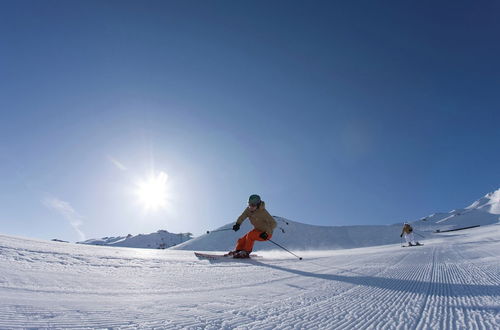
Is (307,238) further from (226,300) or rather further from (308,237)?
(226,300)

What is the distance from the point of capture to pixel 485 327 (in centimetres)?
169

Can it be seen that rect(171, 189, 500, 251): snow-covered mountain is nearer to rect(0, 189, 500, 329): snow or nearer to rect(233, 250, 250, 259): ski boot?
rect(233, 250, 250, 259): ski boot

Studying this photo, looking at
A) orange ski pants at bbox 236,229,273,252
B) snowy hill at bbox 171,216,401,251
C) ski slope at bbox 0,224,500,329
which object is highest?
Answer: snowy hill at bbox 171,216,401,251

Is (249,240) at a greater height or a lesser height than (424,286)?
greater

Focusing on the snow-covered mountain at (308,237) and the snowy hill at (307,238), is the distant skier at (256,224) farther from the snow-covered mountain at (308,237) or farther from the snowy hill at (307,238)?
the snowy hill at (307,238)

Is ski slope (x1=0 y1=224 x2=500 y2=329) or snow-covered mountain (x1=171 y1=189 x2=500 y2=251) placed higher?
snow-covered mountain (x1=171 y1=189 x2=500 y2=251)

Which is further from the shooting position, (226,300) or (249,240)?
(249,240)

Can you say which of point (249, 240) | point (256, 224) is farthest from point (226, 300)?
point (256, 224)

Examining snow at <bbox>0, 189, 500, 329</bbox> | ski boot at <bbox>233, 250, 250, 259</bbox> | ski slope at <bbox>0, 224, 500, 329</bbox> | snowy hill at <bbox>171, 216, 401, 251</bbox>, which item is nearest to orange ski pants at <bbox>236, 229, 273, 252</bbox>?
ski boot at <bbox>233, 250, 250, 259</bbox>

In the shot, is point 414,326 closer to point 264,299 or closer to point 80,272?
point 264,299

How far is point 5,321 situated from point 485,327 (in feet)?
8.51

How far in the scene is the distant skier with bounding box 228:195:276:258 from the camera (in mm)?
7582

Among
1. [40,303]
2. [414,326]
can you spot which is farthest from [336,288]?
[40,303]

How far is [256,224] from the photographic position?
7898 millimetres
